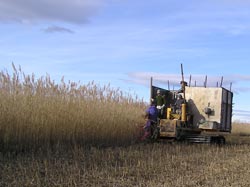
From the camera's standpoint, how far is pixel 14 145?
36.7 ft

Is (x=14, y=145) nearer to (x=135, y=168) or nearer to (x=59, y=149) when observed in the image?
(x=59, y=149)

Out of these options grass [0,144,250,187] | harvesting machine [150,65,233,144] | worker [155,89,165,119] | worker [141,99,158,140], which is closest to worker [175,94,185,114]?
harvesting machine [150,65,233,144]

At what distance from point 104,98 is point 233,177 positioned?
8.28 meters


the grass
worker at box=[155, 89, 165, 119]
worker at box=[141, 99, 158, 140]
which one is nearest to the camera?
the grass

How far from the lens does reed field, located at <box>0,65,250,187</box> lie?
26.4ft

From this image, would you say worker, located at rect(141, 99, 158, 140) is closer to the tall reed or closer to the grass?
the tall reed

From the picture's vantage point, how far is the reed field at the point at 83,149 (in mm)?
8055

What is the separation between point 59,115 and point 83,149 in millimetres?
1305

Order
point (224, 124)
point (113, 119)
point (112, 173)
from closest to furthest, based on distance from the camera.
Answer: point (112, 173) → point (113, 119) → point (224, 124)

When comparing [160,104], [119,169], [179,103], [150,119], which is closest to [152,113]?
[150,119]

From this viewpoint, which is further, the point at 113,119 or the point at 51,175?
the point at 113,119

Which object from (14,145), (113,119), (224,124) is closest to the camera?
(14,145)

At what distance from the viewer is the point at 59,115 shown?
1306 centimetres

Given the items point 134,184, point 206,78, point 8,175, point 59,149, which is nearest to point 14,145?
point 59,149
